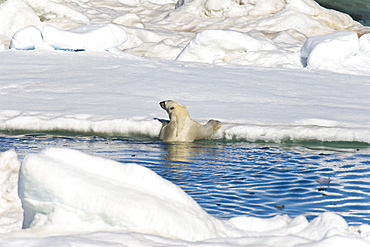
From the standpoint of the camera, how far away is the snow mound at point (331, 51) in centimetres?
1514

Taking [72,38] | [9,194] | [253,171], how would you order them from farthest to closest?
1. [72,38]
2. [253,171]
3. [9,194]

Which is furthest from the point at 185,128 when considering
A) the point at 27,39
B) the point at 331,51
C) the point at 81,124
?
the point at 27,39

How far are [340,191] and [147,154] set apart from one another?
2799mm

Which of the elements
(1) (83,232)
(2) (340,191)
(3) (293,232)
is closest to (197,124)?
(2) (340,191)

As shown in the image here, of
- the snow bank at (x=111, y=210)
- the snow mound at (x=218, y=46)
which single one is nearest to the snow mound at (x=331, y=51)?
the snow mound at (x=218, y=46)

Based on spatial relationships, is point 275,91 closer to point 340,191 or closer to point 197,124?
point 197,124

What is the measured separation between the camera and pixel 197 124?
8.57 metres

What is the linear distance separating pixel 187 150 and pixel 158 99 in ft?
10.1

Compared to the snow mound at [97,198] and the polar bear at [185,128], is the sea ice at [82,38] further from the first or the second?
the snow mound at [97,198]

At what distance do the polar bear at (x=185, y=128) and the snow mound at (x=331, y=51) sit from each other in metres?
7.32

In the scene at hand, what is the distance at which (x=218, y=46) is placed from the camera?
16453mm

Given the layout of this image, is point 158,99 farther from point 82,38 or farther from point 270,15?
point 270,15

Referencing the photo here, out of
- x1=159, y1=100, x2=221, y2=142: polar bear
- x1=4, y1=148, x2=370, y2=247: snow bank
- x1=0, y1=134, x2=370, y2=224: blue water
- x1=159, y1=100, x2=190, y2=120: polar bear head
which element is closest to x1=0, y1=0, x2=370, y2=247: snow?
x1=4, y1=148, x2=370, y2=247: snow bank

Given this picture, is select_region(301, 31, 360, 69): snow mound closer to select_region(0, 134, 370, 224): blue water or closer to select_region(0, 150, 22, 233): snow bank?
select_region(0, 134, 370, 224): blue water
